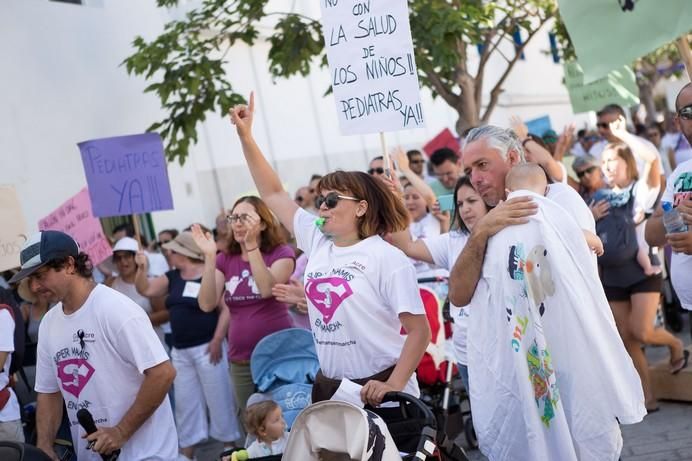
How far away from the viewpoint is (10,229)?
7.39 meters

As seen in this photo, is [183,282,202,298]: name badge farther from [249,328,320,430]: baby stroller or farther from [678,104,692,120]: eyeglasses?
[678,104,692,120]: eyeglasses

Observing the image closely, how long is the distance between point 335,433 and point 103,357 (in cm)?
140

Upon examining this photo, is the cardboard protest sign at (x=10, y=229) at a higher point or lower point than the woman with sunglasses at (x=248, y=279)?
higher

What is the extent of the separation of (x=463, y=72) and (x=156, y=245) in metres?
4.33

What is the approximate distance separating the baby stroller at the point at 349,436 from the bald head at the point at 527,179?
98 cm

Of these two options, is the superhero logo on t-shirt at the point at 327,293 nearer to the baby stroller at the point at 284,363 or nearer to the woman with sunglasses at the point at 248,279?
the baby stroller at the point at 284,363

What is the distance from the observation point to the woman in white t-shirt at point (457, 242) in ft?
17.5

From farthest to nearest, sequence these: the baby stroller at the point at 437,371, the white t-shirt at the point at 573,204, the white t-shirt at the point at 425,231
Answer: the white t-shirt at the point at 425,231
the baby stroller at the point at 437,371
the white t-shirt at the point at 573,204

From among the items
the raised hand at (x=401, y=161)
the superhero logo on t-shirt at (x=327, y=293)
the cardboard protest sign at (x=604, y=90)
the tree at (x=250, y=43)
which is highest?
the tree at (x=250, y=43)

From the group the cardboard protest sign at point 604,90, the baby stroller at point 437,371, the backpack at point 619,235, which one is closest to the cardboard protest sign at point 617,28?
the backpack at point 619,235

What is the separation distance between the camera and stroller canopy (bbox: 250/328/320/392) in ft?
18.8

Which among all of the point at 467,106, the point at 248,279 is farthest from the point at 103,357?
the point at 467,106

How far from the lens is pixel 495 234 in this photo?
12.9 feet

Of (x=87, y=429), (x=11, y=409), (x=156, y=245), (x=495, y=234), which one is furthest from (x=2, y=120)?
(x=495, y=234)
